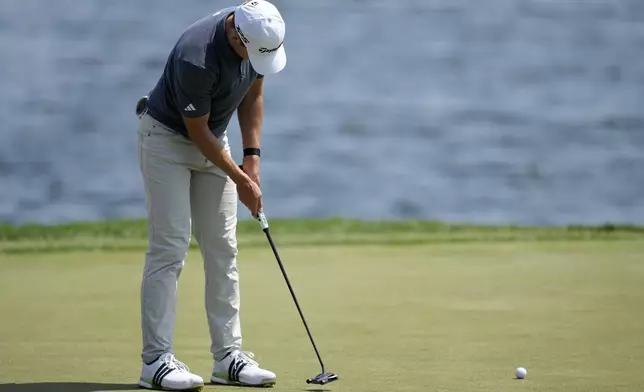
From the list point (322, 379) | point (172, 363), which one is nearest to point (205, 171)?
point (172, 363)

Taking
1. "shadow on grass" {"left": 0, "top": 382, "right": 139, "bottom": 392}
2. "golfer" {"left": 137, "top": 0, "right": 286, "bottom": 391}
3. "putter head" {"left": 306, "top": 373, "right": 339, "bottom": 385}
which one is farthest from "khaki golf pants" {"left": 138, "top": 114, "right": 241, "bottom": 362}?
"putter head" {"left": 306, "top": 373, "right": 339, "bottom": 385}

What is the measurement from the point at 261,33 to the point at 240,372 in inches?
43.5

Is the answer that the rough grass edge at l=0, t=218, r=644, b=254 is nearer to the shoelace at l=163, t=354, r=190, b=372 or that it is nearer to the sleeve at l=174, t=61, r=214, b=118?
the shoelace at l=163, t=354, r=190, b=372

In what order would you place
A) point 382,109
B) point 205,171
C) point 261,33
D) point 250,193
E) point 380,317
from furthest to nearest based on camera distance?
1. point 382,109
2. point 380,317
3. point 205,171
4. point 250,193
5. point 261,33

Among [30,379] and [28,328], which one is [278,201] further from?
[30,379]

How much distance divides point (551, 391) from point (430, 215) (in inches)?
Result: 161

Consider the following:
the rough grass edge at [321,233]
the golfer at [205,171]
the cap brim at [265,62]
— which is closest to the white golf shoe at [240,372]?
the golfer at [205,171]

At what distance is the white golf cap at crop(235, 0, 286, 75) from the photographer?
3.65 metres

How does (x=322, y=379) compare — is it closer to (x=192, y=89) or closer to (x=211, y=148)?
(x=211, y=148)

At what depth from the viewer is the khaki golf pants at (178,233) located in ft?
12.8

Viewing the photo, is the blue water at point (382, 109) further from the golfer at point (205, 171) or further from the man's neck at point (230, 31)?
the man's neck at point (230, 31)

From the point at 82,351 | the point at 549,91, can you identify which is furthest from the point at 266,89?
the point at 82,351

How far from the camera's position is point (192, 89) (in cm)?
369

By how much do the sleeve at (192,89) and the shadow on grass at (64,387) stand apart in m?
0.90
